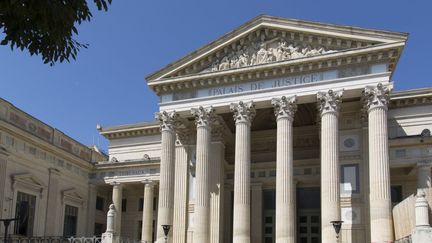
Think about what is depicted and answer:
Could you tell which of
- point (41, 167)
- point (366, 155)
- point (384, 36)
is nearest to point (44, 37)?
point (384, 36)

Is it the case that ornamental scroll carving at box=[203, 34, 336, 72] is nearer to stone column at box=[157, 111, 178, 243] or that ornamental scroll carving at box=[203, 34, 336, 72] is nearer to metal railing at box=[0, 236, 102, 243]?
stone column at box=[157, 111, 178, 243]

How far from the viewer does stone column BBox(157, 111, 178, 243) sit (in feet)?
104

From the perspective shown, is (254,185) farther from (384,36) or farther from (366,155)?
(384,36)

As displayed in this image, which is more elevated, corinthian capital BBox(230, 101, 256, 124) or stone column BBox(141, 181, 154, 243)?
corinthian capital BBox(230, 101, 256, 124)

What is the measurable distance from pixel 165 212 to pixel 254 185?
7607mm

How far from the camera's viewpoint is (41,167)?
3534 centimetres

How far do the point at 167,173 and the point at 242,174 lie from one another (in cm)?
487

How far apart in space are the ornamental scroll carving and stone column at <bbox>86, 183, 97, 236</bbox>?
578 inches

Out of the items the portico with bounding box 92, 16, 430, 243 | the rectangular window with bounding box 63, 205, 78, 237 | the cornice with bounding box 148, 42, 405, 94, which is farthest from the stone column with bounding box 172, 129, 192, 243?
the rectangular window with bounding box 63, 205, 78, 237

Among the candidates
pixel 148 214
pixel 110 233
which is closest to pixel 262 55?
pixel 110 233

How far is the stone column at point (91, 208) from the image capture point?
40.7 m

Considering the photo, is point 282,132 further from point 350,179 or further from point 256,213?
point 256,213

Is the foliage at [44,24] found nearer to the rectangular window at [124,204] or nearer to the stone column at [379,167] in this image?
the stone column at [379,167]

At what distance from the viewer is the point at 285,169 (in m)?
29.5
